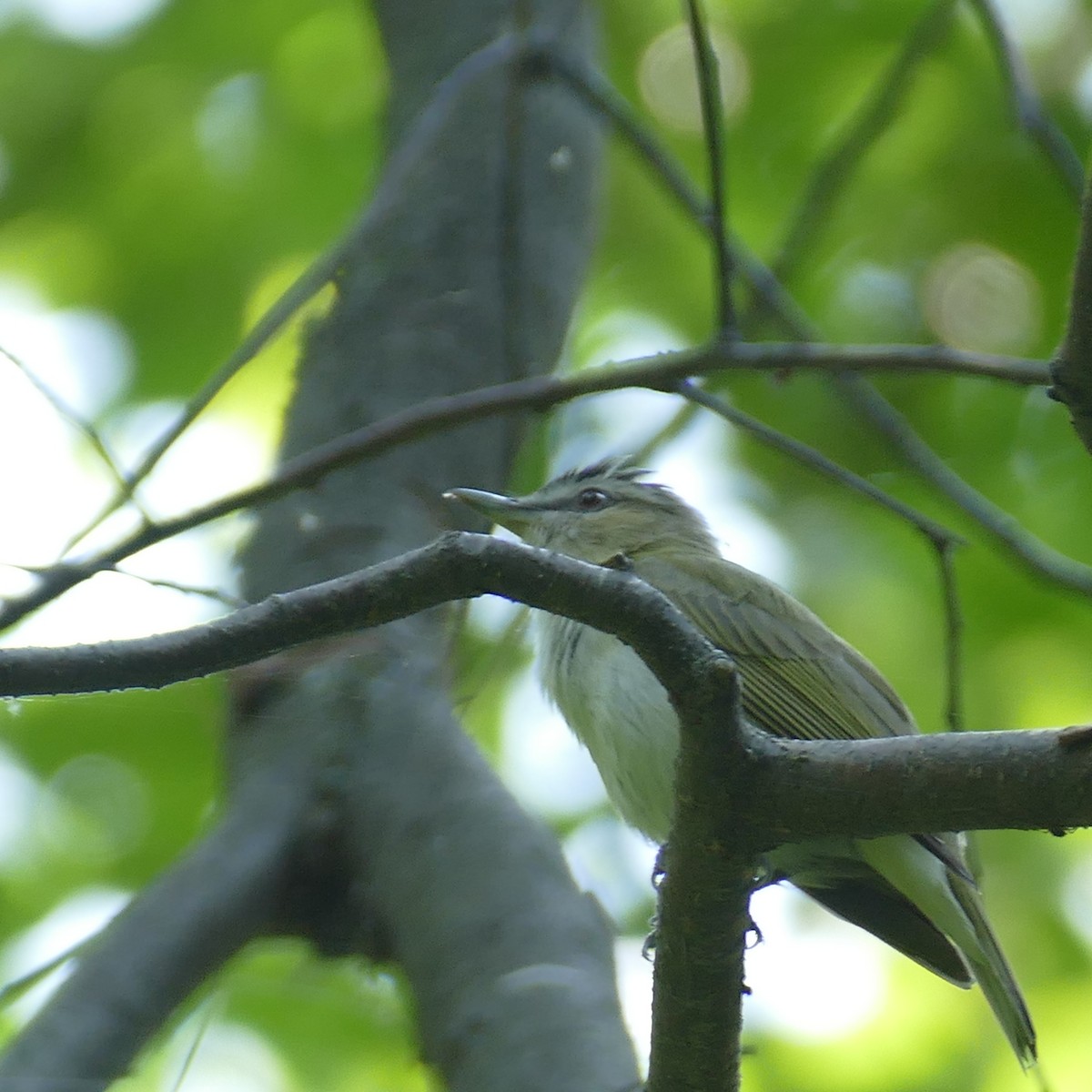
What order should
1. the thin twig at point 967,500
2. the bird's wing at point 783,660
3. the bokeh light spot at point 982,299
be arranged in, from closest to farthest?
the thin twig at point 967,500 → the bird's wing at point 783,660 → the bokeh light spot at point 982,299

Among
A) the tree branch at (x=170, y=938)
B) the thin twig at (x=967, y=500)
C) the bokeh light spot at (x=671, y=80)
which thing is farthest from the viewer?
the bokeh light spot at (x=671, y=80)

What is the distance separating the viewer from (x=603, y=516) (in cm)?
578

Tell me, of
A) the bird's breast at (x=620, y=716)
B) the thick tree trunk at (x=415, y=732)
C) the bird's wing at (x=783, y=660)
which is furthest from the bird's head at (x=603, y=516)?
the bird's breast at (x=620, y=716)

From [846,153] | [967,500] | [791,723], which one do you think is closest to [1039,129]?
[846,153]

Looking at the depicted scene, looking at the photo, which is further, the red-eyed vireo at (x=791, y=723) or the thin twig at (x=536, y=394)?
the red-eyed vireo at (x=791, y=723)

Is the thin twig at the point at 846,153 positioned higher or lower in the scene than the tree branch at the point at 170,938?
higher

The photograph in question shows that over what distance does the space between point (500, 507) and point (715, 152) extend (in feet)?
7.00

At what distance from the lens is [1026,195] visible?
253 inches

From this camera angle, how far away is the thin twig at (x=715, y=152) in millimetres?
3191

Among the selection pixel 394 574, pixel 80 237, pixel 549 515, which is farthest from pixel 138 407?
pixel 394 574

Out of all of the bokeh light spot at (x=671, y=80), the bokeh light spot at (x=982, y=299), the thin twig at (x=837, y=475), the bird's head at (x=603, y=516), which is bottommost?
the thin twig at (x=837, y=475)

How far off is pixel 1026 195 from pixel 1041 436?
1.08m

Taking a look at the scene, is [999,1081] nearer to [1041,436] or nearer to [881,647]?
[881,647]

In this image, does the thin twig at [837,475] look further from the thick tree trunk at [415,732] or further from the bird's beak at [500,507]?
the thick tree trunk at [415,732]
